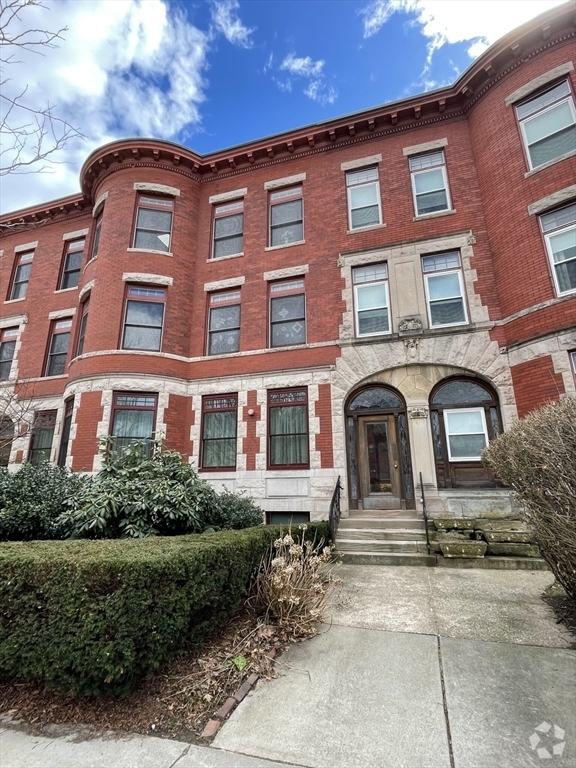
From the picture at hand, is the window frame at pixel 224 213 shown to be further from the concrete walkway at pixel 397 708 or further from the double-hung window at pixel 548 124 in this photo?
the concrete walkway at pixel 397 708

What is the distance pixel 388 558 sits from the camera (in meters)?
7.32

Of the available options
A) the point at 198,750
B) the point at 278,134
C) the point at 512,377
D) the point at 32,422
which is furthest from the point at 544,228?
the point at 32,422

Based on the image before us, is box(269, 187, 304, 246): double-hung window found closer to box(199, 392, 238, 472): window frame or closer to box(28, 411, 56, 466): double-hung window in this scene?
box(199, 392, 238, 472): window frame

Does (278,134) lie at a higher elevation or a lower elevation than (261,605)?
higher

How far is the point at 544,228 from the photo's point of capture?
31.8 ft

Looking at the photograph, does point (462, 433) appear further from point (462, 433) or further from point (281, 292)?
point (281, 292)

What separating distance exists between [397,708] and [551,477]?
2.84m

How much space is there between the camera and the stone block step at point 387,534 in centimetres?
802

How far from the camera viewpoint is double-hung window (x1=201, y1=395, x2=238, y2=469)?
11.6 metres

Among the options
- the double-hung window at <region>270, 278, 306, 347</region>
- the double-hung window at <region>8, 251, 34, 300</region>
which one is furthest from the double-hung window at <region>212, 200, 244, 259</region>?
the double-hung window at <region>8, 251, 34, 300</region>

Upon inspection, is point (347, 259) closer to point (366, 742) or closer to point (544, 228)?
point (544, 228)

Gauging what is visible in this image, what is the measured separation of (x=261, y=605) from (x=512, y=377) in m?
8.25

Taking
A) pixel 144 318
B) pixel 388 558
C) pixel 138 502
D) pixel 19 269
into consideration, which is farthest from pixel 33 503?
pixel 19 269

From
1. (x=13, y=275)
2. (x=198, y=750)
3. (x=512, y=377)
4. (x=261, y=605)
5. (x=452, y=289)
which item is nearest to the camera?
(x=198, y=750)
